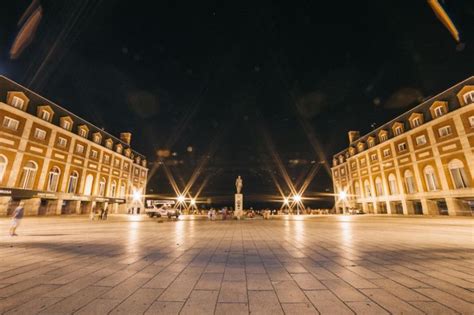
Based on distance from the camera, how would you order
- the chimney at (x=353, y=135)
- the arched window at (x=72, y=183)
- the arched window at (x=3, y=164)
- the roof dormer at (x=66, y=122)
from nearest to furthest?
1. the arched window at (x=3, y=164)
2. the roof dormer at (x=66, y=122)
3. the arched window at (x=72, y=183)
4. the chimney at (x=353, y=135)

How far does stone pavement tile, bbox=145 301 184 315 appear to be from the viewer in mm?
2811

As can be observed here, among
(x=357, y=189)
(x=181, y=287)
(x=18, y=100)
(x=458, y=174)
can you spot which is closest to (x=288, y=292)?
(x=181, y=287)

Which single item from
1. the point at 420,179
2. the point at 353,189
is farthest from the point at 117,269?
the point at 353,189

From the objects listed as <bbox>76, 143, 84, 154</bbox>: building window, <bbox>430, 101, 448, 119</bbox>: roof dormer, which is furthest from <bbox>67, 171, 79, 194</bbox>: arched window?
<bbox>430, 101, 448, 119</bbox>: roof dormer

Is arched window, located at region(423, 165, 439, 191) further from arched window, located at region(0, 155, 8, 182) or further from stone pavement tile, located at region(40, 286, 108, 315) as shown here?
arched window, located at region(0, 155, 8, 182)

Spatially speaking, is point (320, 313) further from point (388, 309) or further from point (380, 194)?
point (380, 194)

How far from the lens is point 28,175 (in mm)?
25250

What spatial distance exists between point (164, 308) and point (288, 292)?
2027mm

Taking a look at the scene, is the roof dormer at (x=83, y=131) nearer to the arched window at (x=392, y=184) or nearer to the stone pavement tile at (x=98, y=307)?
the stone pavement tile at (x=98, y=307)

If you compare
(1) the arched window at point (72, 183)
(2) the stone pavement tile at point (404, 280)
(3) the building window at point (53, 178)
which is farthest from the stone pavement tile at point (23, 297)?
(1) the arched window at point (72, 183)

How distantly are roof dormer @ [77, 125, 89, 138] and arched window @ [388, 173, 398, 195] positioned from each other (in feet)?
168

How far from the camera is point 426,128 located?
95.0 ft

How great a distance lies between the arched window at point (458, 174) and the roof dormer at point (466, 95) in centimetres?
698

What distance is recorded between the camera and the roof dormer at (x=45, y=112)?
26.9 metres
